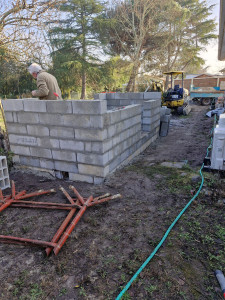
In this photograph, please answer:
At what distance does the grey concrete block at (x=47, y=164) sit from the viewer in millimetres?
4434

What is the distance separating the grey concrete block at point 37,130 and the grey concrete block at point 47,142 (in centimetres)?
11

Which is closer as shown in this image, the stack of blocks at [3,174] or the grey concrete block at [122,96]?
the stack of blocks at [3,174]

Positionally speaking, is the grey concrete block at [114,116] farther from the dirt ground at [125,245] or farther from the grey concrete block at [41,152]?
the grey concrete block at [41,152]

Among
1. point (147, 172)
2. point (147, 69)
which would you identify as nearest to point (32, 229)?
point (147, 172)

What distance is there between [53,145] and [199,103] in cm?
1585

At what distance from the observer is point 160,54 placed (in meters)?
20.3

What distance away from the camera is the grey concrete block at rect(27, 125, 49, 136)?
13.9 ft

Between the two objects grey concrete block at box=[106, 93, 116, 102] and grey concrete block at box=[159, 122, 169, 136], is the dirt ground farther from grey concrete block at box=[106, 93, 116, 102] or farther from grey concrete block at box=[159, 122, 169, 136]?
grey concrete block at box=[159, 122, 169, 136]

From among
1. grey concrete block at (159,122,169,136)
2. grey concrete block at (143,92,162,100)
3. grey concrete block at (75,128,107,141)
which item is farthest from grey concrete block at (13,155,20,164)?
grey concrete block at (159,122,169,136)

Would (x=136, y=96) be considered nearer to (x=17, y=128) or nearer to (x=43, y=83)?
(x=43, y=83)

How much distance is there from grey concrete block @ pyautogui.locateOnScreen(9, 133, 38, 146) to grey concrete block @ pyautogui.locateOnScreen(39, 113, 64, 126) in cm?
49

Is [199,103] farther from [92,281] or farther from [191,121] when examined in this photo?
[92,281]

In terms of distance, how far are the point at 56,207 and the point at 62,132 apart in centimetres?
154

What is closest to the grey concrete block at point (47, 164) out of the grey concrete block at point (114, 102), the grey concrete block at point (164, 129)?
the grey concrete block at point (114, 102)
